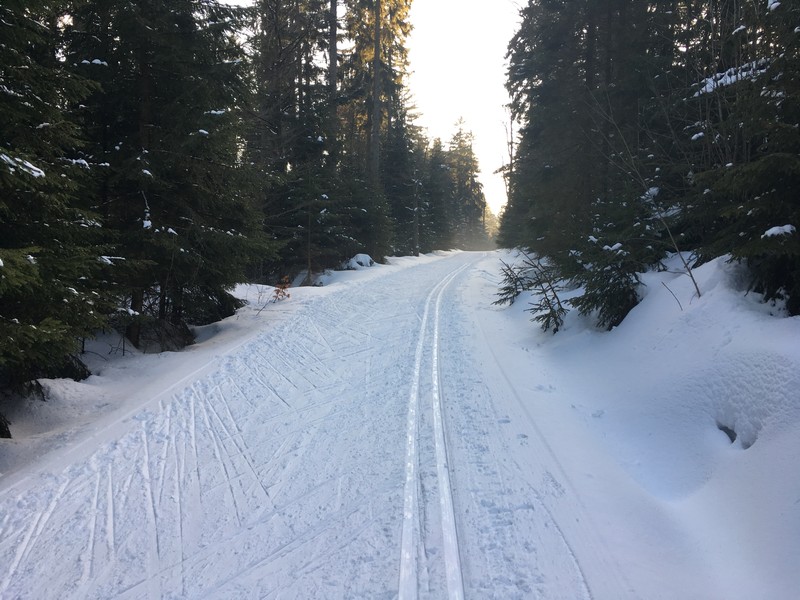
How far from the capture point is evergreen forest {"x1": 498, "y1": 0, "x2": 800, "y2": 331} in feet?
15.0

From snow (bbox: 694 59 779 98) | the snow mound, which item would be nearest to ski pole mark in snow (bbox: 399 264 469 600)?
snow (bbox: 694 59 779 98)

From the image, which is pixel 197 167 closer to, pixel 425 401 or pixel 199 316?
pixel 199 316

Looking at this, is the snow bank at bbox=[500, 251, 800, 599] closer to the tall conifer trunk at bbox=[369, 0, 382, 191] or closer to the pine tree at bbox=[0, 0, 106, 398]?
the pine tree at bbox=[0, 0, 106, 398]

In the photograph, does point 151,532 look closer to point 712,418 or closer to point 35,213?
point 35,213

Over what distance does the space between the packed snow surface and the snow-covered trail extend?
18 millimetres

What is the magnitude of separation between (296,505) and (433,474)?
1.28 m

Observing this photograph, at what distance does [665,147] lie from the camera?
9.95 meters

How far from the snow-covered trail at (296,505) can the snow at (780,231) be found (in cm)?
317

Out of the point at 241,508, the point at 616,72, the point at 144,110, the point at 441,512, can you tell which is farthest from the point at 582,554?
the point at 616,72

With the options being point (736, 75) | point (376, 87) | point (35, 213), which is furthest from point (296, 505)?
point (376, 87)

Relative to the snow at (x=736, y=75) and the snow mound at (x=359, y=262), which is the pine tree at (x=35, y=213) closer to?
the snow at (x=736, y=75)

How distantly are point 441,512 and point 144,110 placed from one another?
845 cm

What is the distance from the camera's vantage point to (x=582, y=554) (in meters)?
3.12

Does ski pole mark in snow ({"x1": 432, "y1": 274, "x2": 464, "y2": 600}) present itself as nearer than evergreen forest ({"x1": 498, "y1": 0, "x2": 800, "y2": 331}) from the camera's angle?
Yes
